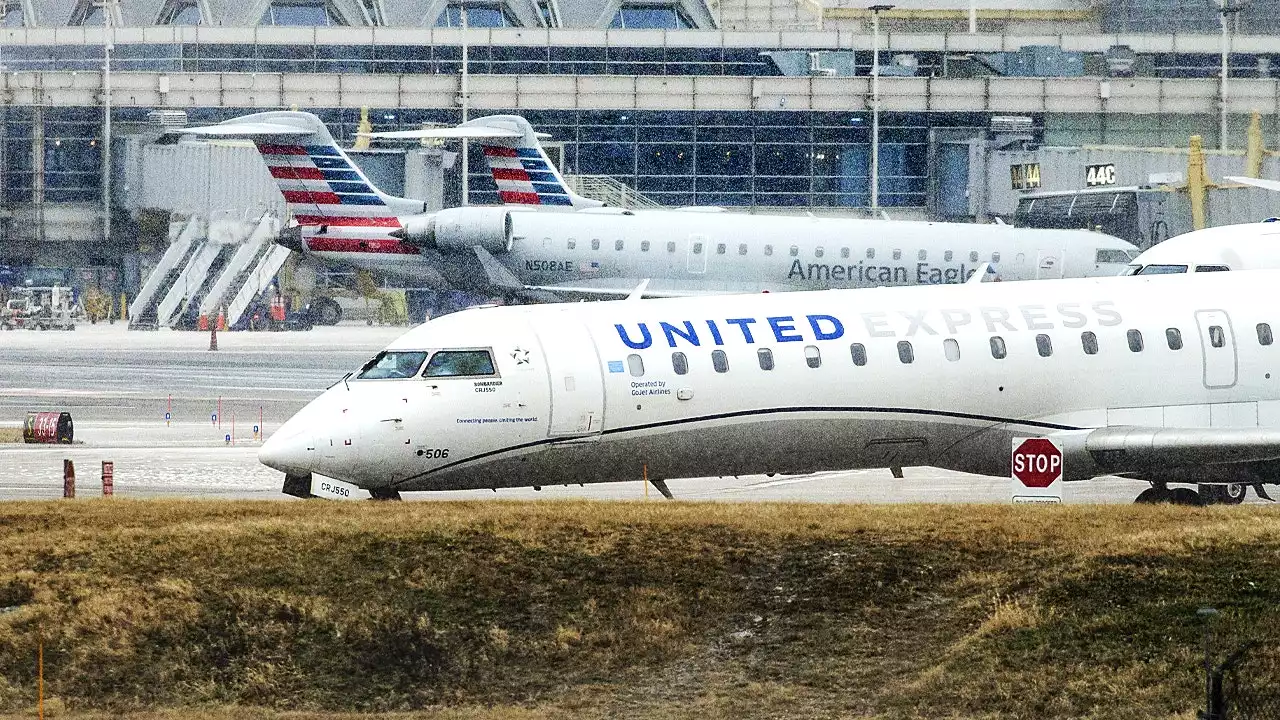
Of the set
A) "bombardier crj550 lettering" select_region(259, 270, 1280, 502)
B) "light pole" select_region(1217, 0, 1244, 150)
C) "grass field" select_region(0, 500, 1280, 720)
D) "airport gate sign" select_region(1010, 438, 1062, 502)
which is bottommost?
"grass field" select_region(0, 500, 1280, 720)

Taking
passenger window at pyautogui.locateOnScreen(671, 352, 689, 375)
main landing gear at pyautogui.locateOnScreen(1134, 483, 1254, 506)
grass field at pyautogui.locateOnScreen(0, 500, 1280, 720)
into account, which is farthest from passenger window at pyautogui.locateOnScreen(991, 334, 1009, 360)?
grass field at pyautogui.locateOnScreen(0, 500, 1280, 720)

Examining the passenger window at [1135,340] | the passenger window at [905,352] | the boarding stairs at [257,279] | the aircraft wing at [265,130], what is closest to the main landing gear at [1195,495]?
the passenger window at [1135,340]

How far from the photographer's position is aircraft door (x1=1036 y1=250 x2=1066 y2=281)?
60.4m

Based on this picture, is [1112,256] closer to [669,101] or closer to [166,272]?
[669,101]

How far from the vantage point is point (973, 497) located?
107 ft

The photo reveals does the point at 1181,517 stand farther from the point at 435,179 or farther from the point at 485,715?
the point at 435,179

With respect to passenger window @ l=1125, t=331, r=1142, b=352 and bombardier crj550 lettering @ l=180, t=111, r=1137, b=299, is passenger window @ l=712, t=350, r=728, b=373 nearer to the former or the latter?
passenger window @ l=1125, t=331, r=1142, b=352

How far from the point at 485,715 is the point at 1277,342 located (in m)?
16.1

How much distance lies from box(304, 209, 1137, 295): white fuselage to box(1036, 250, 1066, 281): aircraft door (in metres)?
0.03

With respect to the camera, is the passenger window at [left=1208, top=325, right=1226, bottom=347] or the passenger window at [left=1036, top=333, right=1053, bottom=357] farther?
the passenger window at [left=1208, top=325, right=1226, bottom=347]

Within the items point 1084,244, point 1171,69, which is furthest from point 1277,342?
point 1171,69

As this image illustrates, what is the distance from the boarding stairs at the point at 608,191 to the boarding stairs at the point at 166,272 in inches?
761

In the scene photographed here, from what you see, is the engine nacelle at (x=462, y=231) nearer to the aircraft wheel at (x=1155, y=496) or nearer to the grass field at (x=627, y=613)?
the aircraft wheel at (x=1155, y=496)

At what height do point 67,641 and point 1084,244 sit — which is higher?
point 1084,244
